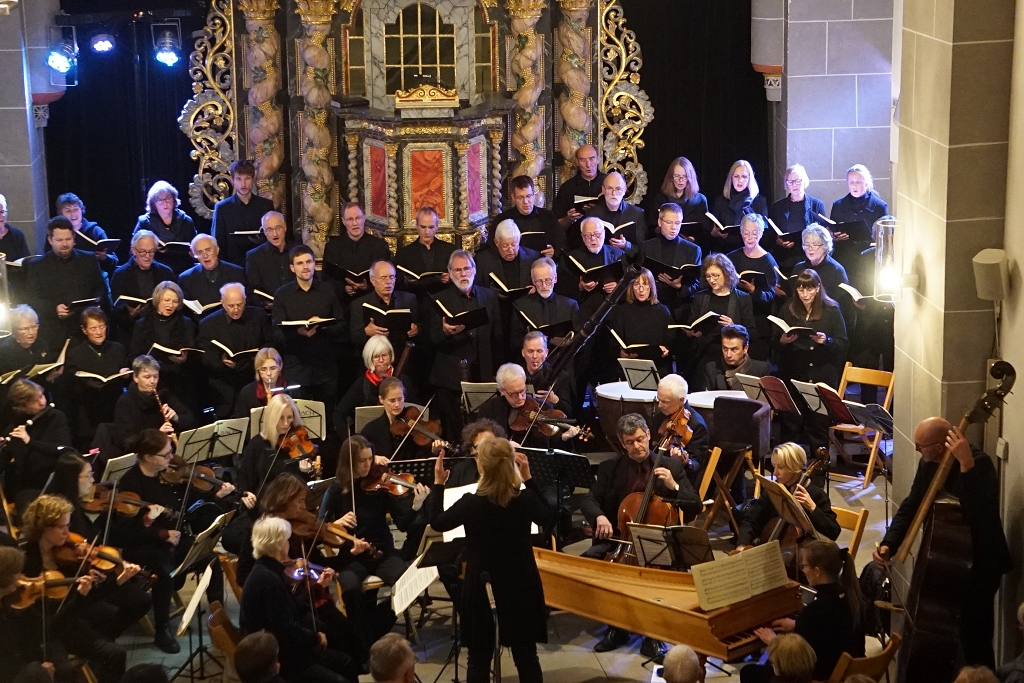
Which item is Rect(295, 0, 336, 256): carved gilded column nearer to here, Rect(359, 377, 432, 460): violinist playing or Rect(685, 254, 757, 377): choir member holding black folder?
Rect(685, 254, 757, 377): choir member holding black folder

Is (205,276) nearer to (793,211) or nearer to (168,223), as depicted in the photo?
(168,223)

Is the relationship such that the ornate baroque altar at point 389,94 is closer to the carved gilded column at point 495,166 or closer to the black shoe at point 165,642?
the carved gilded column at point 495,166

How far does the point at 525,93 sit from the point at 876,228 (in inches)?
213

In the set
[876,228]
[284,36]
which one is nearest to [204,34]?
[284,36]

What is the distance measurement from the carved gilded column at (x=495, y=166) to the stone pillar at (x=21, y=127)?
3.54 metres

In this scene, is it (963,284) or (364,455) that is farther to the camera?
(364,455)

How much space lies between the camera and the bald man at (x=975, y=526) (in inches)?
270

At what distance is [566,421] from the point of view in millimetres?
8938

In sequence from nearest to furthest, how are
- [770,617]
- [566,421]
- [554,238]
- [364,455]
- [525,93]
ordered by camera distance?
[770,617] → [364,455] → [566,421] → [554,238] → [525,93]

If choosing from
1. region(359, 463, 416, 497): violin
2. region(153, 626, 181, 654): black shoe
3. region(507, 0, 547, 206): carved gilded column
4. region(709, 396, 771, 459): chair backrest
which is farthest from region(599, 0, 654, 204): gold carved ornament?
region(153, 626, 181, 654): black shoe

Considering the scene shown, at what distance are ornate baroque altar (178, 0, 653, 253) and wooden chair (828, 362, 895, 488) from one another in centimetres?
369

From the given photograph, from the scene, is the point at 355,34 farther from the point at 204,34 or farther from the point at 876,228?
Answer: the point at 876,228

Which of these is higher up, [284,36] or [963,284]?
[284,36]

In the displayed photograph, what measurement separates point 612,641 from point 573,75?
635cm
